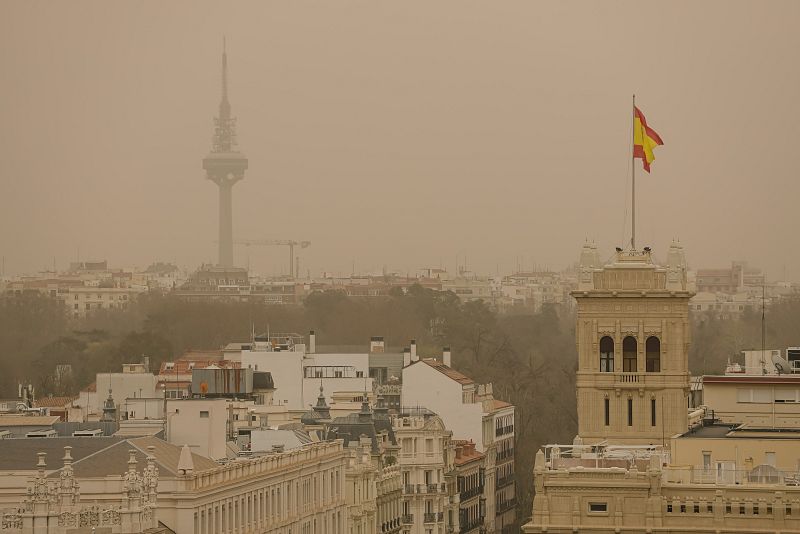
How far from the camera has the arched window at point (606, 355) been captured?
84375 mm

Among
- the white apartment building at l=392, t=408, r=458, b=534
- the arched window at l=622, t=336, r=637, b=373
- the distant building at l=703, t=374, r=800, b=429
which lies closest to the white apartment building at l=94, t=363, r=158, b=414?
the white apartment building at l=392, t=408, r=458, b=534

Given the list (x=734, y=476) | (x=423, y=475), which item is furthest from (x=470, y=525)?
(x=734, y=476)

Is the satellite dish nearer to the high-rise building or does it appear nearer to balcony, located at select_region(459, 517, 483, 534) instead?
the high-rise building

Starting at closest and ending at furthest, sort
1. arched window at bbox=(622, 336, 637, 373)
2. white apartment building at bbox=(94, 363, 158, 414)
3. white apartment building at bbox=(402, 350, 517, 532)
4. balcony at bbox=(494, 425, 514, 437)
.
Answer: arched window at bbox=(622, 336, 637, 373) < white apartment building at bbox=(94, 363, 158, 414) < white apartment building at bbox=(402, 350, 517, 532) < balcony at bbox=(494, 425, 514, 437)

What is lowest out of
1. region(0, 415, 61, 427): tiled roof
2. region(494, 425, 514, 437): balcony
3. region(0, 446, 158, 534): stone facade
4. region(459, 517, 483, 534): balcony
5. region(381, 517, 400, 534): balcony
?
region(459, 517, 483, 534): balcony

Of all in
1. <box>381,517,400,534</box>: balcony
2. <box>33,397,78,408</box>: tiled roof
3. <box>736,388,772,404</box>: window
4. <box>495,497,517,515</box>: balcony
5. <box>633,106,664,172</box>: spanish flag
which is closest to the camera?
<box>736,388,772,404</box>: window

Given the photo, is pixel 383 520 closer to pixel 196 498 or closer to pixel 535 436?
pixel 196 498

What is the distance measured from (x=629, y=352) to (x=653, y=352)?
2.15 ft

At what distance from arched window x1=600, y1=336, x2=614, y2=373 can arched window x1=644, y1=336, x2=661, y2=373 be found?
0.93 metres

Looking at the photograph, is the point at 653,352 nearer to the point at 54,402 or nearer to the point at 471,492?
the point at 471,492

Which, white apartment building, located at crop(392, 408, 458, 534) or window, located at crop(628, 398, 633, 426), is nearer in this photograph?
window, located at crop(628, 398, 633, 426)

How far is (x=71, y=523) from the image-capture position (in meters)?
80.1

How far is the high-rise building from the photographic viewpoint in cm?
8375

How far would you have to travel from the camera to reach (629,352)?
8456 centimetres
